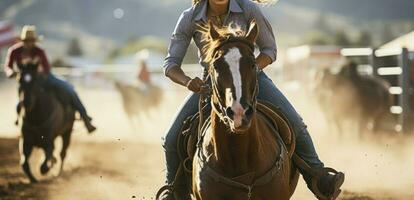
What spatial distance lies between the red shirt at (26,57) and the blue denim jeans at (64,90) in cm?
19

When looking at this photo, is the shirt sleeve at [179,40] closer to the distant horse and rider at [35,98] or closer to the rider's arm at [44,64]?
the distant horse and rider at [35,98]

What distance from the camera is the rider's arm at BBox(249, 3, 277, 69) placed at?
597 cm

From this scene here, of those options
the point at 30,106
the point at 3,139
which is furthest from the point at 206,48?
the point at 3,139

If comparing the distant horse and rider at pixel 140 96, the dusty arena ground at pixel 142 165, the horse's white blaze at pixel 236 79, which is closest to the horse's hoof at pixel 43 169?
the dusty arena ground at pixel 142 165

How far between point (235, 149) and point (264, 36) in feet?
2.94

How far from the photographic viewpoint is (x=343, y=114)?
1881 centimetres

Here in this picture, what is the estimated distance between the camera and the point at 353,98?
18.5 meters

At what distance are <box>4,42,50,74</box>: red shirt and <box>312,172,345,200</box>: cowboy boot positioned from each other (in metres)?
7.25

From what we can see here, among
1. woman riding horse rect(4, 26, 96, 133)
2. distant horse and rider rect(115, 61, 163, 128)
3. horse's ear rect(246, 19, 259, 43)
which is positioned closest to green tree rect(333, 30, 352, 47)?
distant horse and rider rect(115, 61, 163, 128)

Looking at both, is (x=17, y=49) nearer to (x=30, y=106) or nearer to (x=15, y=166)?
(x=30, y=106)

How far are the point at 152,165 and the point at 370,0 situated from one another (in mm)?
179830

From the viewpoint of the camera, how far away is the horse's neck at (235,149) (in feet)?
18.2

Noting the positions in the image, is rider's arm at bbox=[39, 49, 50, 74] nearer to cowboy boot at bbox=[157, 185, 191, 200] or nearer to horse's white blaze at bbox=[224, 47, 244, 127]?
cowboy boot at bbox=[157, 185, 191, 200]

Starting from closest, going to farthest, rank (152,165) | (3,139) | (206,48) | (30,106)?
(206,48), (30,106), (152,165), (3,139)
